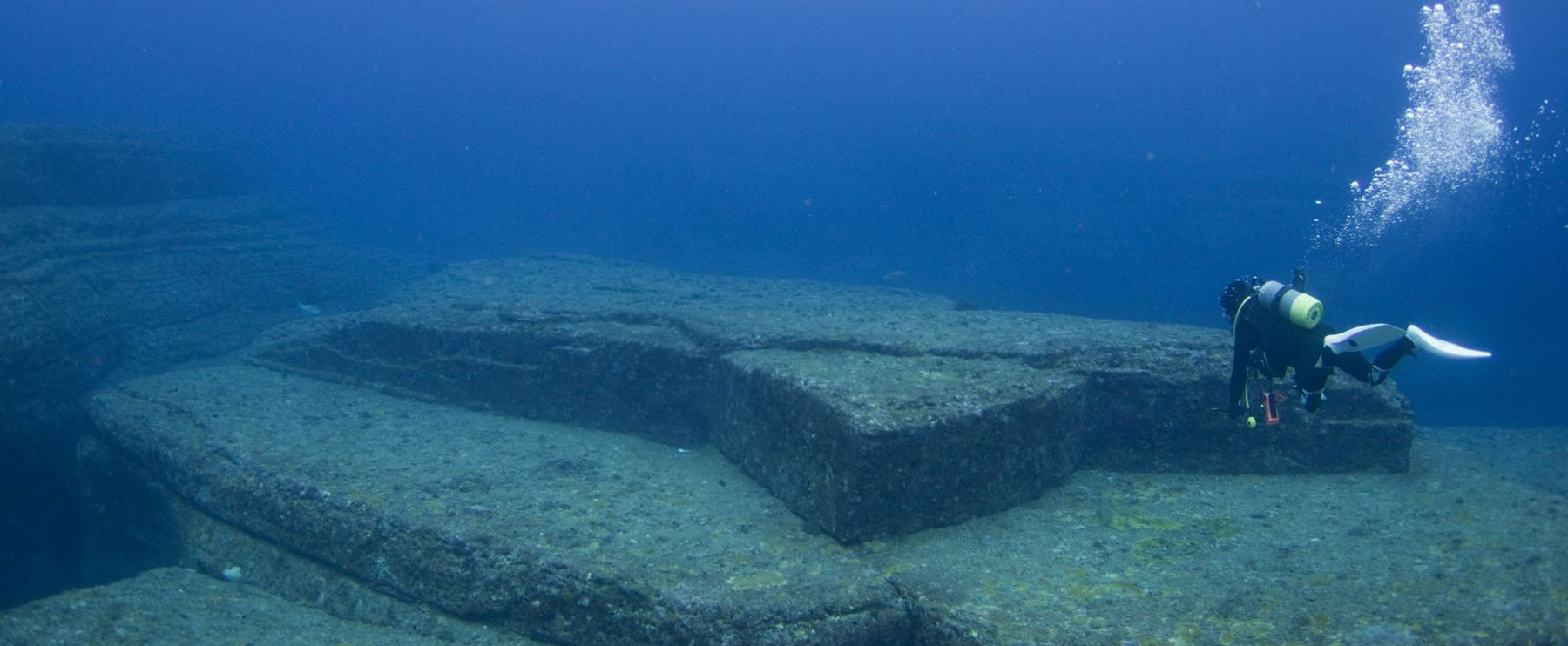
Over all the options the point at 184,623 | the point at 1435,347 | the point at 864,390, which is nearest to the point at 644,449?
the point at 864,390

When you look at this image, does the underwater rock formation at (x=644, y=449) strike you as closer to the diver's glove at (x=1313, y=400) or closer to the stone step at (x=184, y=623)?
the stone step at (x=184, y=623)

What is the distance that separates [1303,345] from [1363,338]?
282 millimetres

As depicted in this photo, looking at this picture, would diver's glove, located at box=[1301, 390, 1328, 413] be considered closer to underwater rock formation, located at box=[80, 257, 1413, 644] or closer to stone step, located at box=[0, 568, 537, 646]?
underwater rock formation, located at box=[80, 257, 1413, 644]

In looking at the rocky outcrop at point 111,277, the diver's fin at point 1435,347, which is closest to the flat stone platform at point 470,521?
the rocky outcrop at point 111,277

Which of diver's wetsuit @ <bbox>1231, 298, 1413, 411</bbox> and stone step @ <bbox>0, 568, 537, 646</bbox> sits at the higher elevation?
diver's wetsuit @ <bbox>1231, 298, 1413, 411</bbox>

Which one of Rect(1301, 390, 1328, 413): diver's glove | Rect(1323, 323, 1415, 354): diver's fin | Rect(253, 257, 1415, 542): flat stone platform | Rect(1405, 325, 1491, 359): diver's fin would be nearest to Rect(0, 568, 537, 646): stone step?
Rect(253, 257, 1415, 542): flat stone platform

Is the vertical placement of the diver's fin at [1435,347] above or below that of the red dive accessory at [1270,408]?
above

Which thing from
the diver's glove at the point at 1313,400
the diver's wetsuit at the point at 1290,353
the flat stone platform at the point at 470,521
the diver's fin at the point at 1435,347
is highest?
the diver's fin at the point at 1435,347

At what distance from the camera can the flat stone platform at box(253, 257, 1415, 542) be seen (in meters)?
4.32

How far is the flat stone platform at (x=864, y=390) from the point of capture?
4.32m

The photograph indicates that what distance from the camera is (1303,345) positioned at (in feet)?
14.3

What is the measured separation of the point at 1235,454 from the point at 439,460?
5482mm

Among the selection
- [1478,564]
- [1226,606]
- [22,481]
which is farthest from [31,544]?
[1478,564]

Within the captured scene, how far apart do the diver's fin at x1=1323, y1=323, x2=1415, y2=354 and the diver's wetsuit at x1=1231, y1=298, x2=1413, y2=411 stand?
0.13 feet
